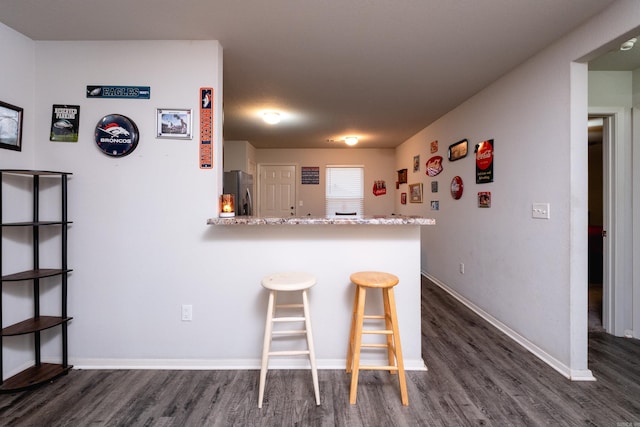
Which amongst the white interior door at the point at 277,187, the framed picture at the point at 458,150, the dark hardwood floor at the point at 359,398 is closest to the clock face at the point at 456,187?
the framed picture at the point at 458,150

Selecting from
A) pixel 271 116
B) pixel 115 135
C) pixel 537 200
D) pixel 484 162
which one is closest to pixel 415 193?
pixel 484 162

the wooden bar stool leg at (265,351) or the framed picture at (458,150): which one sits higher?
the framed picture at (458,150)

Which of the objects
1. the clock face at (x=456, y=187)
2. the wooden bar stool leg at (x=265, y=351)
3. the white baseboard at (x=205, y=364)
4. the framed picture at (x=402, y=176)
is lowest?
the white baseboard at (x=205, y=364)

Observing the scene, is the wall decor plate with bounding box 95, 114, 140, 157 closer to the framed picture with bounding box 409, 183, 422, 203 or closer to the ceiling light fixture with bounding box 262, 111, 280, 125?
the ceiling light fixture with bounding box 262, 111, 280, 125

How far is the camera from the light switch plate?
6.95ft

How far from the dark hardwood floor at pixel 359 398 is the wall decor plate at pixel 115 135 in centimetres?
159

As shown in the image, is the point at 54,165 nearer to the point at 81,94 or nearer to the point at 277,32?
the point at 81,94

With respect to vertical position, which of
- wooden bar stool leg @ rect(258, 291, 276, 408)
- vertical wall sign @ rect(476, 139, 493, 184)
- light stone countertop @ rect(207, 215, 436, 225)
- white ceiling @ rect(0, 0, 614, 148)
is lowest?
wooden bar stool leg @ rect(258, 291, 276, 408)

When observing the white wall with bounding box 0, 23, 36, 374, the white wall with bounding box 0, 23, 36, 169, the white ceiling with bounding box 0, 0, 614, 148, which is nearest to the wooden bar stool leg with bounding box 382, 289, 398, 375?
the white ceiling with bounding box 0, 0, 614, 148

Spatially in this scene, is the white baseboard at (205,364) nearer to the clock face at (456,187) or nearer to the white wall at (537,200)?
the white wall at (537,200)

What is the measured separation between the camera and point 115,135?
2002mm

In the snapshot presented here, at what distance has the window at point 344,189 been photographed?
590 centimetres

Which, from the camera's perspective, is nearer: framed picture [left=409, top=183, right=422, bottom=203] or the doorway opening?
the doorway opening

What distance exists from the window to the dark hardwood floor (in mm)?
3969
